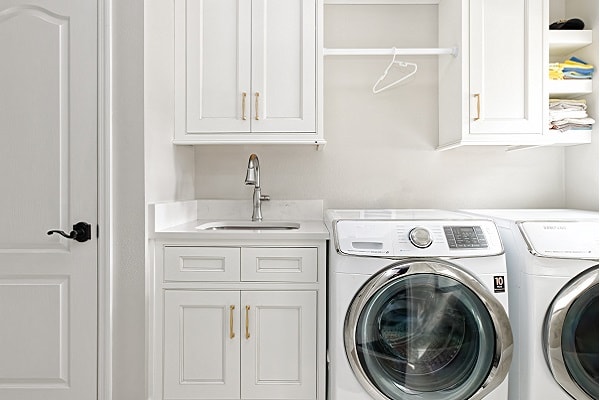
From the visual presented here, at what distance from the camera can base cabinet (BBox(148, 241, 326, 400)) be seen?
6.75 feet

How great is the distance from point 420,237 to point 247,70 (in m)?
1.18

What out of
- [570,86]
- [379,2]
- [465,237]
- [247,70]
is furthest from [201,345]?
[570,86]

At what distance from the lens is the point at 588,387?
1.82 m

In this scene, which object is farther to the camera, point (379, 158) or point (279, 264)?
point (379, 158)

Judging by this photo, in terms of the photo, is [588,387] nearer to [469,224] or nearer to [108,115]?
[469,224]

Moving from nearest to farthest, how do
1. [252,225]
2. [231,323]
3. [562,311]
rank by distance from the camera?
[562,311], [231,323], [252,225]

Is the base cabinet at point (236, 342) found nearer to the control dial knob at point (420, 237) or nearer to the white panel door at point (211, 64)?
the control dial knob at point (420, 237)

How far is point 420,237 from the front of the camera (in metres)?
1.91

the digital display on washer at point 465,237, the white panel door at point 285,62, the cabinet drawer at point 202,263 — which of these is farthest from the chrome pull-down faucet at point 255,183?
the digital display on washer at point 465,237

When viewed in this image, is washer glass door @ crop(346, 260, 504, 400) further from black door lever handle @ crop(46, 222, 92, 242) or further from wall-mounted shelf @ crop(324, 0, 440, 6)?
wall-mounted shelf @ crop(324, 0, 440, 6)

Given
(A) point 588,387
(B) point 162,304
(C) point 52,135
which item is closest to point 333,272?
(B) point 162,304

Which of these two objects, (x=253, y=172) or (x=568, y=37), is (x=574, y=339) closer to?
(x=568, y=37)

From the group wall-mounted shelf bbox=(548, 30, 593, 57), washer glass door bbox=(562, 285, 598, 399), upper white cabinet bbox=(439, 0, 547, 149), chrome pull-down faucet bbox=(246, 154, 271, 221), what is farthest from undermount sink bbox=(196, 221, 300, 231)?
wall-mounted shelf bbox=(548, 30, 593, 57)

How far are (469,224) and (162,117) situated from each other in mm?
1462
